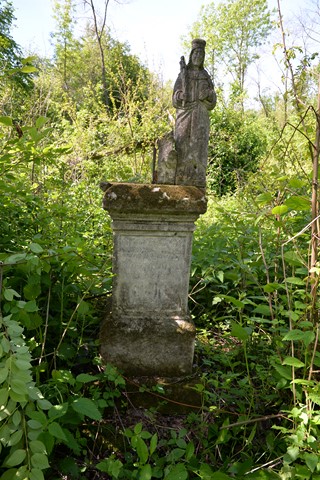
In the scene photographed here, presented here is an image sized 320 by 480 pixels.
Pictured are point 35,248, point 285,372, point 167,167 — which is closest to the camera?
point 35,248

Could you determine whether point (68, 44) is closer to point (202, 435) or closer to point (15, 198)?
point (15, 198)

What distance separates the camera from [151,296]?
232cm

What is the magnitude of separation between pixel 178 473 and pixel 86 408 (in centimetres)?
48

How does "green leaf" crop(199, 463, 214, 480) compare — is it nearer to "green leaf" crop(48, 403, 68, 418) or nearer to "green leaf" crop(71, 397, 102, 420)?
"green leaf" crop(71, 397, 102, 420)

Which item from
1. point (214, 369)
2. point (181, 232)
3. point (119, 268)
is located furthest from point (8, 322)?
point (214, 369)

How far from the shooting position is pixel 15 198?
2738 millimetres

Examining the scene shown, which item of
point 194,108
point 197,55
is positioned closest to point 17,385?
point 194,108

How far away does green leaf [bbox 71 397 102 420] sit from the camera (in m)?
1.55

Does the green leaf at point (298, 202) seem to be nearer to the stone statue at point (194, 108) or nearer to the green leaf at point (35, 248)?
the stone statue at point (194, 108)

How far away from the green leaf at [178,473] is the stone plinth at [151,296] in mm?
747

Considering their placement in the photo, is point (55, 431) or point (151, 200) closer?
point (55, 431)

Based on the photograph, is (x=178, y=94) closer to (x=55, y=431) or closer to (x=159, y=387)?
(x=159, y=387)

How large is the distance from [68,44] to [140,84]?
60.4ft

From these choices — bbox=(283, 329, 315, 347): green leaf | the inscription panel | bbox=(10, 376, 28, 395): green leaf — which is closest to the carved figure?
the inscription panel
